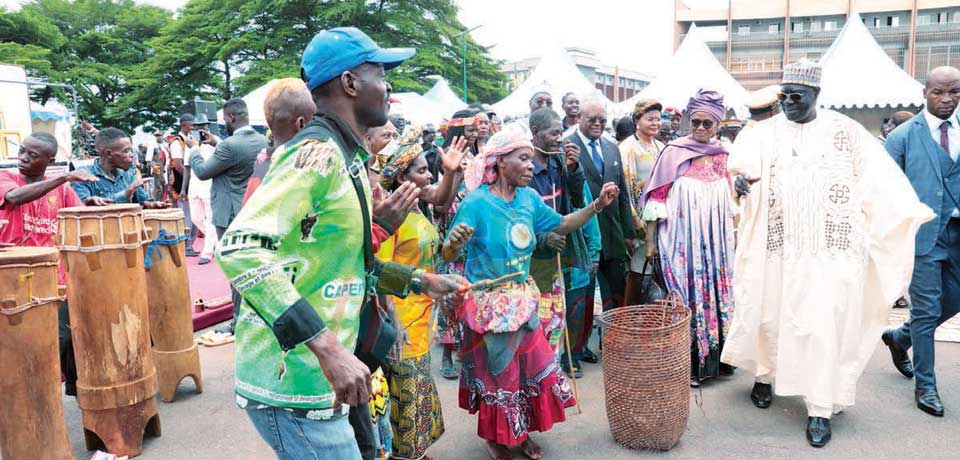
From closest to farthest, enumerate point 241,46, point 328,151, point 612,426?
point 328,151, point 612,426, point 241,46

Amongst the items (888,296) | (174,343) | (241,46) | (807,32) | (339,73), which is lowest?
(174,343)

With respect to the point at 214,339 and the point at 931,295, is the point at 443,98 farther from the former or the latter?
the point at 931,295

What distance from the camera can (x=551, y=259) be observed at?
→ 456cm

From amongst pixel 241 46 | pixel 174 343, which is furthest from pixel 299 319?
pixel 241 46

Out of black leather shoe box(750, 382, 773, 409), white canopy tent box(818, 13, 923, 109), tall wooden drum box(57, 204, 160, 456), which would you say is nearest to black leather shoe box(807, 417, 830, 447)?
black leather shoe box(750, 382, 773, 409)

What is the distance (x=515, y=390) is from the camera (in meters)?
3.71

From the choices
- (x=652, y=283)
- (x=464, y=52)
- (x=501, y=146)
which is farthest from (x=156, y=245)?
(x=464, y=52)

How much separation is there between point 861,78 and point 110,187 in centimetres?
1692

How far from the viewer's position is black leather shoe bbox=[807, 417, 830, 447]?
397 centimetres

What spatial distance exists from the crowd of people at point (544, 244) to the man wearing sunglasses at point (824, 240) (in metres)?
0.01

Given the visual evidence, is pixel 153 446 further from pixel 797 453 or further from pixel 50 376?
pixel 797 453

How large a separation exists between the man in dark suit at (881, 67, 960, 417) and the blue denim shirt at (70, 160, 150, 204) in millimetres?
5848

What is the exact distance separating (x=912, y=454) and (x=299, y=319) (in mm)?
3778

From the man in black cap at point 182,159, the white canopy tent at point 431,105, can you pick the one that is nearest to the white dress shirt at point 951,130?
the man in black cap at point 182,159
